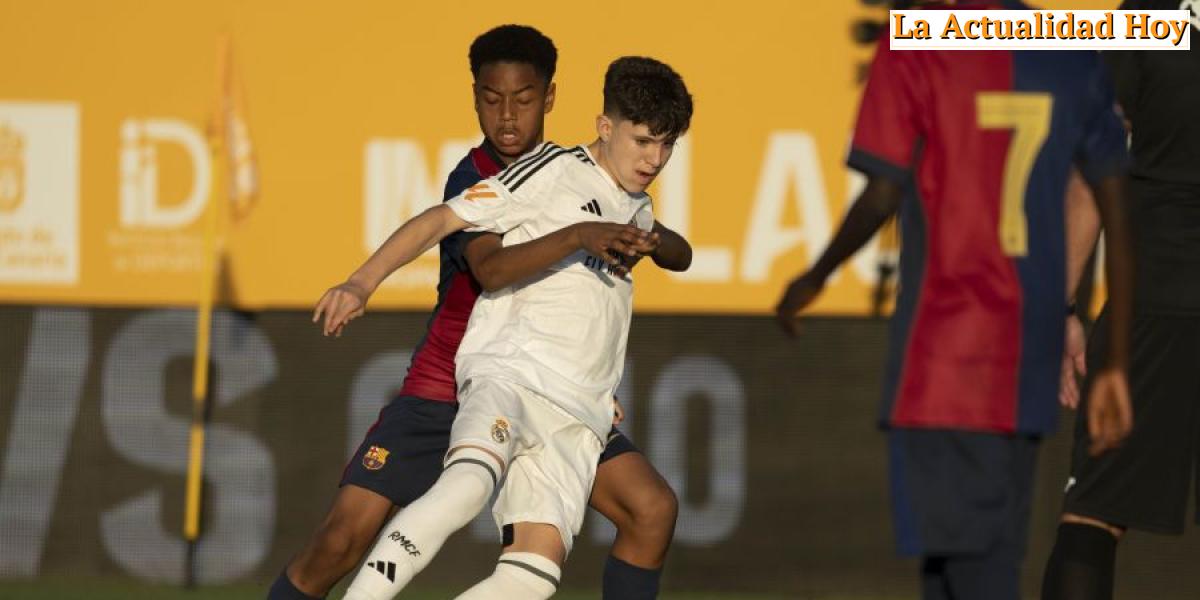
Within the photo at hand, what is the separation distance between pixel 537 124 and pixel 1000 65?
194 cm

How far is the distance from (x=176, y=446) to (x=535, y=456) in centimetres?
409

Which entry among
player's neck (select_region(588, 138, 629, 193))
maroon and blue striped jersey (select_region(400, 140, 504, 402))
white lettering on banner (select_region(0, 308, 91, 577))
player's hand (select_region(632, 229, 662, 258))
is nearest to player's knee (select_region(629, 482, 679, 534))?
maroon and blue striped jersey (select_region(400, 140, 504, 402))

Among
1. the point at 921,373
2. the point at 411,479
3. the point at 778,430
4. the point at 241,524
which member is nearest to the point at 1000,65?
the point at 921,373

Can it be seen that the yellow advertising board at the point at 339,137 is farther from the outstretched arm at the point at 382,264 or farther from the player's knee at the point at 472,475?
the player's knee at the point at 472,475

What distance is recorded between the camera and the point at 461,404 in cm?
545

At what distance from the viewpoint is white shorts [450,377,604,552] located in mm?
5379

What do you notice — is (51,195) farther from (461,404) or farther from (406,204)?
(461,404)

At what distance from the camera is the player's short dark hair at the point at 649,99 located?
213 inches

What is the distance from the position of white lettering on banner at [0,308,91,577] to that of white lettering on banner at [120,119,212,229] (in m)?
0.54

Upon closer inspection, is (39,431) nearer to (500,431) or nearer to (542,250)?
(500,431)

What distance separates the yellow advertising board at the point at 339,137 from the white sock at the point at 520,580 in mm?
4002

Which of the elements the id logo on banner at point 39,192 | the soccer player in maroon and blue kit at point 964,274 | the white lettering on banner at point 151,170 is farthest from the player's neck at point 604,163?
the id logo on banner at point 39,192

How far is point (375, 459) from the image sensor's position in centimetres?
577

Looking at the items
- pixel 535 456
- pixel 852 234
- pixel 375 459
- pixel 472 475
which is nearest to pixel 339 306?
pixel 472 475
